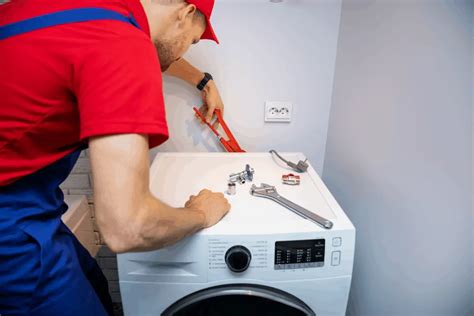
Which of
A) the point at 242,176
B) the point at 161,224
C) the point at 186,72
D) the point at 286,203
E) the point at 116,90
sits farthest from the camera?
the point at 186,72

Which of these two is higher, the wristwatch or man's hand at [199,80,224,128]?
the wristwatch

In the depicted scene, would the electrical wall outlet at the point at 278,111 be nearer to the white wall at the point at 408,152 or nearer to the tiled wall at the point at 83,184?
the white wall at the point at 408,152

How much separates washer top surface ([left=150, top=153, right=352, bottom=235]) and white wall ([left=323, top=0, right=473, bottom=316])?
183 millimetres

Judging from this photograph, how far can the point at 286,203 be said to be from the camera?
2.83 feet

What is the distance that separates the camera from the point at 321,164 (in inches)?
57.6

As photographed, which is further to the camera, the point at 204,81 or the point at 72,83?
the point at 204,81

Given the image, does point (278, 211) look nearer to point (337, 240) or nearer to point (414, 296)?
point (337, 240)

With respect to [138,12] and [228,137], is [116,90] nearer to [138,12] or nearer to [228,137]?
[138,12]

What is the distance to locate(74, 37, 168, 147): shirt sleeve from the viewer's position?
52 cm

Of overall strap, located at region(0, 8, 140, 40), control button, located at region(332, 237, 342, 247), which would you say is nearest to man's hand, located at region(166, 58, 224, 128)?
overall strap, located at region(0, 8, 140, 40)

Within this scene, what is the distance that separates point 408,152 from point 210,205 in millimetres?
539

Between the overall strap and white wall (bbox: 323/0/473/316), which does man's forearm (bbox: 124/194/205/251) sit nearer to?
the overall strap

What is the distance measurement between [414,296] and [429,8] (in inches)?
28.1

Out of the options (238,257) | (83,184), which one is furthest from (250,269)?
(83,184)
